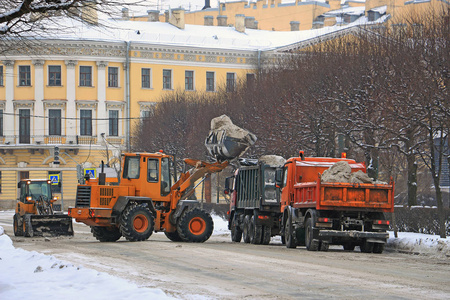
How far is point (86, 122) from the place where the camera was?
2881 inches

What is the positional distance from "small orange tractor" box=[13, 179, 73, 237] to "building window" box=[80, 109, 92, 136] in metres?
37.4

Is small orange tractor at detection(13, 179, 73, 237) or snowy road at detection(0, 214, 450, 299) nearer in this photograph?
snowy road at detection(0, 214, 450, 299)

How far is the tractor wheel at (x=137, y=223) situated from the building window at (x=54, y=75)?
1887 inches

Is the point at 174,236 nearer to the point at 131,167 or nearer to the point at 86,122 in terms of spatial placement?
the point at 131,167

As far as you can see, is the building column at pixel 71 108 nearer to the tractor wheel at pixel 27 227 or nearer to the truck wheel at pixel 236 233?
the tractor wheel at pixel 27 227

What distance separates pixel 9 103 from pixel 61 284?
61982 millimetres

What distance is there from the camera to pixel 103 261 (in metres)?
18.5

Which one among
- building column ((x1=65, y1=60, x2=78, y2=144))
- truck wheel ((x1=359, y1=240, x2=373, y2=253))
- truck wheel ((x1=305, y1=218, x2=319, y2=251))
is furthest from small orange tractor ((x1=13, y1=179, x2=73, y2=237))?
building column ((x1=65, y1=60, x2=78, y2=144))

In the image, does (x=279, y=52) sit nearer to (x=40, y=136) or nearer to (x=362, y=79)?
(x=40, y=136)

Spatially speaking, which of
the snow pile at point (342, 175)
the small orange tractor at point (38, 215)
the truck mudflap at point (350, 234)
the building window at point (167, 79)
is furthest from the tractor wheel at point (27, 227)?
the building window at point (167, 79)

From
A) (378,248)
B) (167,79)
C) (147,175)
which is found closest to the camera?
(378,248)

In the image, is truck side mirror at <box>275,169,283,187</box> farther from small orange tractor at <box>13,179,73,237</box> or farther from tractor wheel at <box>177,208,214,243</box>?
small orange tractor at <box>13,179,73,237</box>

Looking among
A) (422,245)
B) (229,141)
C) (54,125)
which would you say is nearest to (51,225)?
(229,141)

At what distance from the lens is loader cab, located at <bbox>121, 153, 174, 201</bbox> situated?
27.2m
